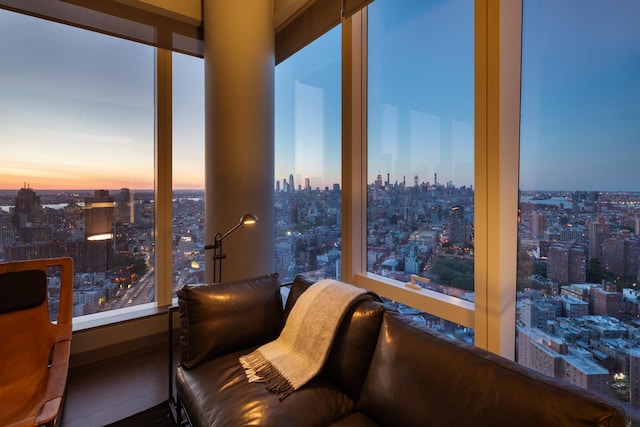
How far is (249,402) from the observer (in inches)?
47.9

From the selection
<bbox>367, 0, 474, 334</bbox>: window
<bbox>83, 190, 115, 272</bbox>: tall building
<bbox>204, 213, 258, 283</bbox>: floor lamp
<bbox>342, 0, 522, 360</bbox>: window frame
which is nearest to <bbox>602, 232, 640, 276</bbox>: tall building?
<bbox>342, 0, 522, 360</bbox>: window frame

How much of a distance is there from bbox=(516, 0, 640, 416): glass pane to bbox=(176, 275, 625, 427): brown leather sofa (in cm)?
65

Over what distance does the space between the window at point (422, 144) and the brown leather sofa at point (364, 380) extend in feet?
2.29

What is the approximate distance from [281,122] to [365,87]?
109cm

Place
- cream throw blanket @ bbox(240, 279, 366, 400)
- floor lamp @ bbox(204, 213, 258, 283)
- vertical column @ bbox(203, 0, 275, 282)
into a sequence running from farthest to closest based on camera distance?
vertical column @ bbox(203, 0, 275, 282), floor lamp @ bbox(204, 213, 258, 283), cream throw blanket @ bbox(240, 279, 366, 400)

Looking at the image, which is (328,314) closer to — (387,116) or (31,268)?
(387,116)

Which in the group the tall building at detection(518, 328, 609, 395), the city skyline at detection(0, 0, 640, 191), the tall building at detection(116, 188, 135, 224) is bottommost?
the tall building at detection(518, 328, 609, 395)

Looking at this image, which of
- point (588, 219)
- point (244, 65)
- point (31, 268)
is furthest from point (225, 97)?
point (588, 219)

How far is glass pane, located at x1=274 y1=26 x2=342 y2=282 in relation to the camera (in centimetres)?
250

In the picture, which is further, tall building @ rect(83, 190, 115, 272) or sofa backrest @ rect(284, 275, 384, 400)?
tall building @ rect(83, 190, 115, 272)

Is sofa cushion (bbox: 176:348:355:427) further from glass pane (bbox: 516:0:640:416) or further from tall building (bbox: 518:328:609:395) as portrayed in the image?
glass pane (bbox: 516:0:640:416)

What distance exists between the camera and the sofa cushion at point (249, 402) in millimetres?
1148

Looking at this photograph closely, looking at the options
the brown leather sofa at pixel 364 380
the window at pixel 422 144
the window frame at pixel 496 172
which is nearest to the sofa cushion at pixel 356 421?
the brown leather sofa at pixel 364 380

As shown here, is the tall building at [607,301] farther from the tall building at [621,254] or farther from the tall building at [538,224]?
the tall building at [538,224]
